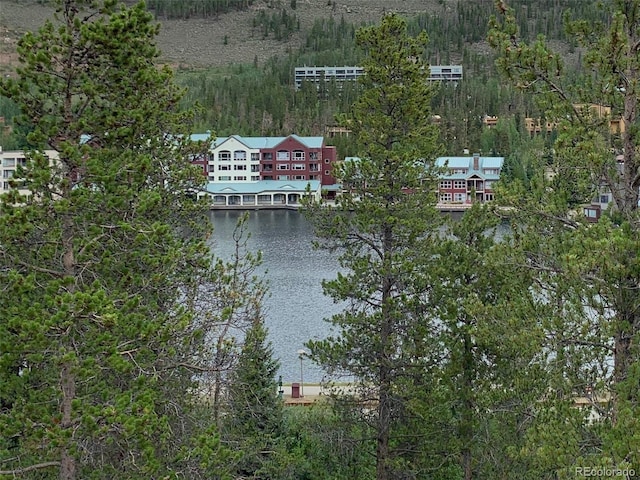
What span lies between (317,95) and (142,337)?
72981mm

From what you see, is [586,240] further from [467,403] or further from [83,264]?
[467,403]

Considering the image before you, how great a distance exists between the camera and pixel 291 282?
2684 cm

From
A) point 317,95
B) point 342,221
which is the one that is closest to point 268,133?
point 317,95

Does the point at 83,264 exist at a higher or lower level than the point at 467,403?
higher

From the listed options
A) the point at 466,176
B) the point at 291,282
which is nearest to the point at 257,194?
the point at 466,176

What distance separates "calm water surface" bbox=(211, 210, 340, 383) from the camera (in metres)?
18.8

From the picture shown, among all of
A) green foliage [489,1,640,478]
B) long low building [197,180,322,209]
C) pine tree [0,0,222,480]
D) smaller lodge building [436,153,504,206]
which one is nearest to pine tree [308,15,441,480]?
green foliage [489,1,640,478]

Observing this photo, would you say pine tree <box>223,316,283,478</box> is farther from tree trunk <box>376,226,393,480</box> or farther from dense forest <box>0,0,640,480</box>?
tree trunk <box>376,226,393,480</box>

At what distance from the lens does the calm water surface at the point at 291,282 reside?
742 inches

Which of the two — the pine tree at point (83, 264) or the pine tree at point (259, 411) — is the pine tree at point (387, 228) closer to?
the pine tree at point (259, 411)

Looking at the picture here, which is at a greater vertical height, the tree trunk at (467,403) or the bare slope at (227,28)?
the bare slope at (227,28)

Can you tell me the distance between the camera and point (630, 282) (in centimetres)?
573

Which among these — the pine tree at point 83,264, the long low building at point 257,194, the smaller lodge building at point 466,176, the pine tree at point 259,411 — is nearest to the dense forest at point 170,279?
the pine tree at point 83,264

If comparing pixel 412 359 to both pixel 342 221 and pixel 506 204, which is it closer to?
pixel 342 221
